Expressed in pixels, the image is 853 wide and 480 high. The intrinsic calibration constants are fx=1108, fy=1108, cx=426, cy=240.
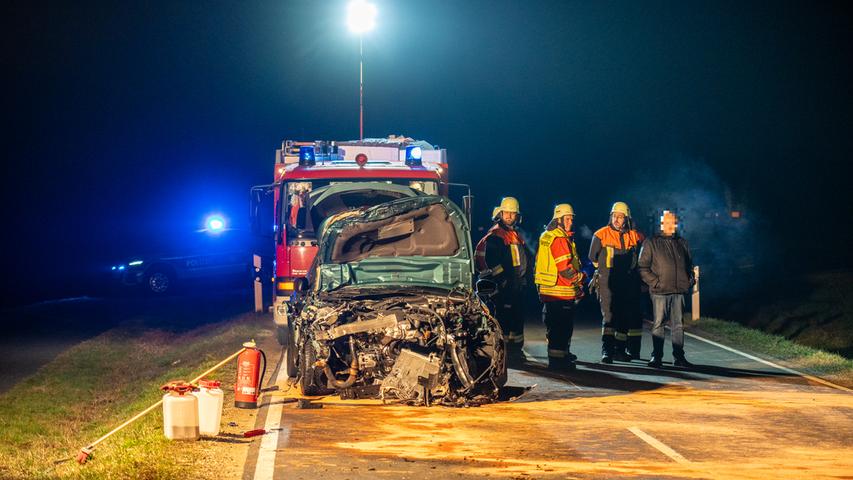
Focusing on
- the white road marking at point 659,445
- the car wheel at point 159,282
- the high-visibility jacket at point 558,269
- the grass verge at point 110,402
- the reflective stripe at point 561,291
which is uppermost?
the high-visibility jacket at point 558,269

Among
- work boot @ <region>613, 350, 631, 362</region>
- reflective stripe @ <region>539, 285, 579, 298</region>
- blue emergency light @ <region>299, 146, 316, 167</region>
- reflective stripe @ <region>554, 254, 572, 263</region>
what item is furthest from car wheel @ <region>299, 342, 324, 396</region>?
blue emergency light @ <region>299, 146, 316, 167</region>

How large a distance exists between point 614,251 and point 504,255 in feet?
4.75

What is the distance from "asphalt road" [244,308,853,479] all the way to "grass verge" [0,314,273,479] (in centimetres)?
94

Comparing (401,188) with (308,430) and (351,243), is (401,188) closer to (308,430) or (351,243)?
(351,243)

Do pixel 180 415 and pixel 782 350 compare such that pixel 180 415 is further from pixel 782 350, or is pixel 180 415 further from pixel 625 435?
pixel 782 350

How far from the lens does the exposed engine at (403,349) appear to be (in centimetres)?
1019

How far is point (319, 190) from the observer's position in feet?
53.1

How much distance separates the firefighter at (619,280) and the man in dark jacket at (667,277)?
269mm

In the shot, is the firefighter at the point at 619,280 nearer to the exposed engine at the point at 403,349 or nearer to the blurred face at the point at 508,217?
the blurred face at the point at 508,217

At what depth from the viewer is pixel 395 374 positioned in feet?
33.5

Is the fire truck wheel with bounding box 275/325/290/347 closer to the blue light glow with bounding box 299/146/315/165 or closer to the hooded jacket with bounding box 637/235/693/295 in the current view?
the blue light glow with bounding box 299/146/315/165

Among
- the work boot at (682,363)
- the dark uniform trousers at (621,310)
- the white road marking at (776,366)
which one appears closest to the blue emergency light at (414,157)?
the dark uniform trousers at (621,310)

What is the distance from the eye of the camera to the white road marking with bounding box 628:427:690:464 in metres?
8.09

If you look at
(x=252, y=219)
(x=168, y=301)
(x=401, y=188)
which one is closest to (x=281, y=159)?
(x=252, y=219)
